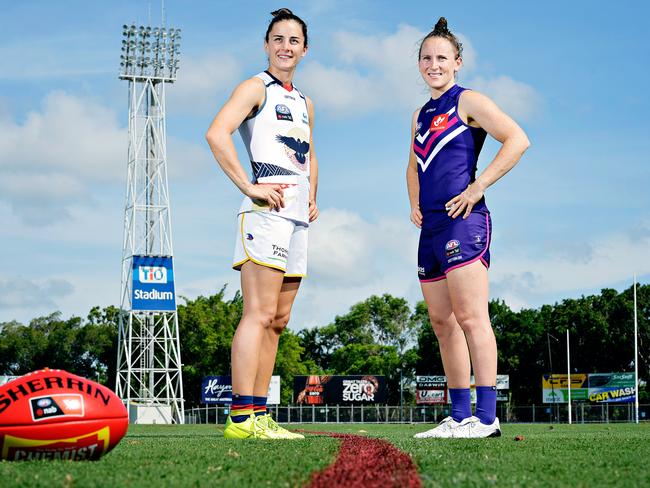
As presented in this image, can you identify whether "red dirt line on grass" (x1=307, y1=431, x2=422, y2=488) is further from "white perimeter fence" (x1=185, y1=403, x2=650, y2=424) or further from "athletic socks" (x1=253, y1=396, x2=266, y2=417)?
A: "white perimeter fence" (x1=185, y1=403, x2=650, y2=424)

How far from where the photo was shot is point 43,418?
4008 mm

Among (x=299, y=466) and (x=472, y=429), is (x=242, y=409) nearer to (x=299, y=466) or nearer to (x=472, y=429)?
(x=472, y=429)

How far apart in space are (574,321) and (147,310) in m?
33.4

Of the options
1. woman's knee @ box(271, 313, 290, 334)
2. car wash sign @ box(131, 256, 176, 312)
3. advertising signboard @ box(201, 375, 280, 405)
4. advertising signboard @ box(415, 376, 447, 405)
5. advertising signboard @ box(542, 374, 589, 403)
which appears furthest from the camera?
advertising signboard @ box(415, 376, 447, 405)

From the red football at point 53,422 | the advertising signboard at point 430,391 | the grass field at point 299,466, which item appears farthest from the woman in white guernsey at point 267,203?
the advertising signboard at point 430,391

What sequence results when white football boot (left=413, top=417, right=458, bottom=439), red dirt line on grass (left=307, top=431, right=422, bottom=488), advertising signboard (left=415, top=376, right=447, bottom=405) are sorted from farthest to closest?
advertising signboard (left=415, top=376, right=447, bottom=405) < white football boot (left=413, top=417, right=458, bottom=439) < red dirt line on grass (left=307, top=431, right=422, bottom=488)

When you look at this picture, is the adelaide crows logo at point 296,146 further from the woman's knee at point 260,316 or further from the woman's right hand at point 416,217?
the woman's knee at point 260,316

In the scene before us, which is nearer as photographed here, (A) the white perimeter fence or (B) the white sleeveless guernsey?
(B) the white sleeveless guernsey

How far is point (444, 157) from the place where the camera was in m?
6.24

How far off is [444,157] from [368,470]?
3.08 metres

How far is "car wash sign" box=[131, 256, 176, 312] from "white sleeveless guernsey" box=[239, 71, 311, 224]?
144 feet

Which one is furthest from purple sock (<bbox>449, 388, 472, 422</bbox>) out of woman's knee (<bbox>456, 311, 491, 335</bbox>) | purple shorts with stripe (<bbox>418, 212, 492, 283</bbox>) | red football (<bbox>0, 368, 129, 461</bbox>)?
red football (<bbox>0, 368, 129, 461</bbox>)

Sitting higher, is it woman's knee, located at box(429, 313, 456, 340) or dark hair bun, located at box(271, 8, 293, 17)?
dark hair bun, located at box(271, 8, 293, 17)

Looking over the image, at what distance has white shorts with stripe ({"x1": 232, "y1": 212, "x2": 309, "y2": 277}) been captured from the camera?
232 inches
